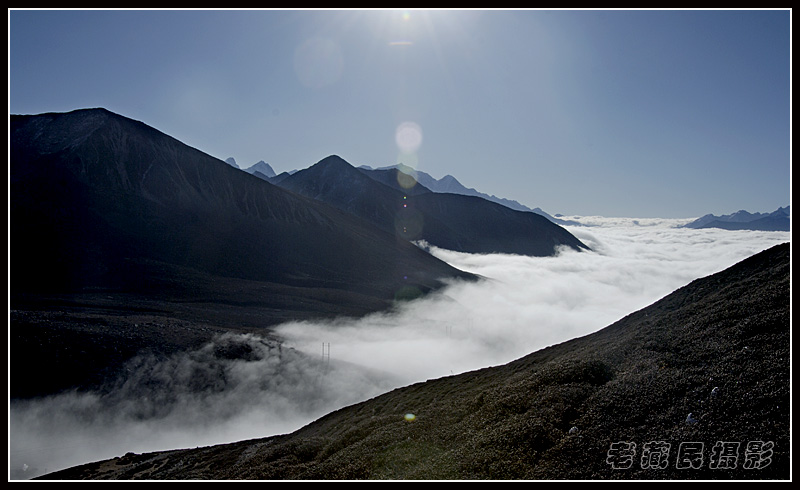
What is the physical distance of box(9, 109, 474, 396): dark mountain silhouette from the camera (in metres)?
44.7

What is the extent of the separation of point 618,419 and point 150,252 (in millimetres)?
102035

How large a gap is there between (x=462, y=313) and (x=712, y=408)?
295 feet

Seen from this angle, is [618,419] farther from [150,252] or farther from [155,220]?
[155,220]

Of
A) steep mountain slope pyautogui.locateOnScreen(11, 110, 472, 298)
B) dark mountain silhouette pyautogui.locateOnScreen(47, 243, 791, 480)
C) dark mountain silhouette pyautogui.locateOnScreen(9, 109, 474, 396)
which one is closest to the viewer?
dark mountain silhouette pyautogui.locateOnScreen(47, 243, 791, 480)

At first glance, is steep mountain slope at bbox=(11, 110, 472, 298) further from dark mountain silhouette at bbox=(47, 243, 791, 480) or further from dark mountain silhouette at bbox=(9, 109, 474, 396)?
dark mountain silhouette at bbox=(47, 243, 791, 480)

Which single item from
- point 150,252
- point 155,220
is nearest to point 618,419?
point 150,252

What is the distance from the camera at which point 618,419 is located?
12680mm

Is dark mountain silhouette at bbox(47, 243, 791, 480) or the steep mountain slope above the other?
the steep mountain slope

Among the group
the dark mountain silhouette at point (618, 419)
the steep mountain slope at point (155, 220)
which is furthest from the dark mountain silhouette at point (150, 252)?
the dark mountain silhouette at point (618, 419)

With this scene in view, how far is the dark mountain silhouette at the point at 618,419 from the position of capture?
10633 millimetres

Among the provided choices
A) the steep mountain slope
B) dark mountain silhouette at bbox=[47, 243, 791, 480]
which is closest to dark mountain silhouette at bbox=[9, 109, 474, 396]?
the steep mountain slope

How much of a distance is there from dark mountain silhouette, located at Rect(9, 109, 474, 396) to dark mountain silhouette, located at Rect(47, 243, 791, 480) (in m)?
27.6

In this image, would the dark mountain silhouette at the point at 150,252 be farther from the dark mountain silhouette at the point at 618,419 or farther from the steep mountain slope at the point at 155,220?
the dark mountain silhouette at the point at 618,419

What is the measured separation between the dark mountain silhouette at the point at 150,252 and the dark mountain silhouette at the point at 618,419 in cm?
2761
